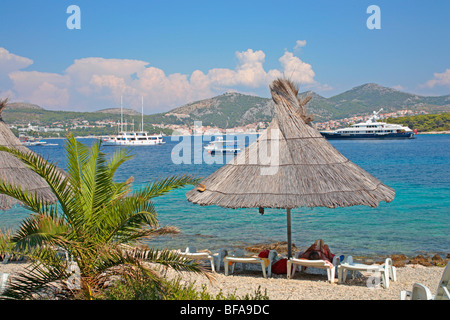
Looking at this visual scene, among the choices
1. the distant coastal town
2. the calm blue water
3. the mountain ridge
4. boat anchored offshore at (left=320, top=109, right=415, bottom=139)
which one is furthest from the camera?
the mountain ridge

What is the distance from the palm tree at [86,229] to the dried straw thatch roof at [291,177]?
89.7 inches

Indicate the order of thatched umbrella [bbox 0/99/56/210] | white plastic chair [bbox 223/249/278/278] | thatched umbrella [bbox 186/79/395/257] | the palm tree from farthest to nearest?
1. thatched umbrella [bbox 0/99/56/210]
2. white plastic chair [bbox 223/249/278/278]
3. thatched umbrella [bbox 186/79/395/257]
4. the palm tree

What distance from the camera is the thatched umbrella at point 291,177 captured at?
24.6 ft

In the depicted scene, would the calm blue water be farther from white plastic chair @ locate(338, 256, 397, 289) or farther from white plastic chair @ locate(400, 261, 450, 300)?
white plastic chair @ locate(400, 261, 450, 300)

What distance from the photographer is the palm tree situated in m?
4.91

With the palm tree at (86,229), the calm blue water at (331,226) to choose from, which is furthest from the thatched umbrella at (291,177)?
the calm blue water at (331,226)

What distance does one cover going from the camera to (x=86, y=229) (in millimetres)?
5246

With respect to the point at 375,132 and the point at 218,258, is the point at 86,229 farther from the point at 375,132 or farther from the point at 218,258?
the point at 375,132

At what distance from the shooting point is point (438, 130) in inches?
4887

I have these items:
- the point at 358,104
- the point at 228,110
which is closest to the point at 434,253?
the point at 228,110

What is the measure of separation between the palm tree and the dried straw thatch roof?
2277 millimetres

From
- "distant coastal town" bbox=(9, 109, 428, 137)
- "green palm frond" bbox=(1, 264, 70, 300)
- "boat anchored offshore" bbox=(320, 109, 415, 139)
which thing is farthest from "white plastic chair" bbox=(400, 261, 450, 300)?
"distant coastal town" bbox=(9, 109, 428, 137)

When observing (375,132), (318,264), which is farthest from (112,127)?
(318,264)

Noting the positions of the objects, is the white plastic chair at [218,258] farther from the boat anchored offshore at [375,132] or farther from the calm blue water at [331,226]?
the boat anchored offshore at [375,132]
